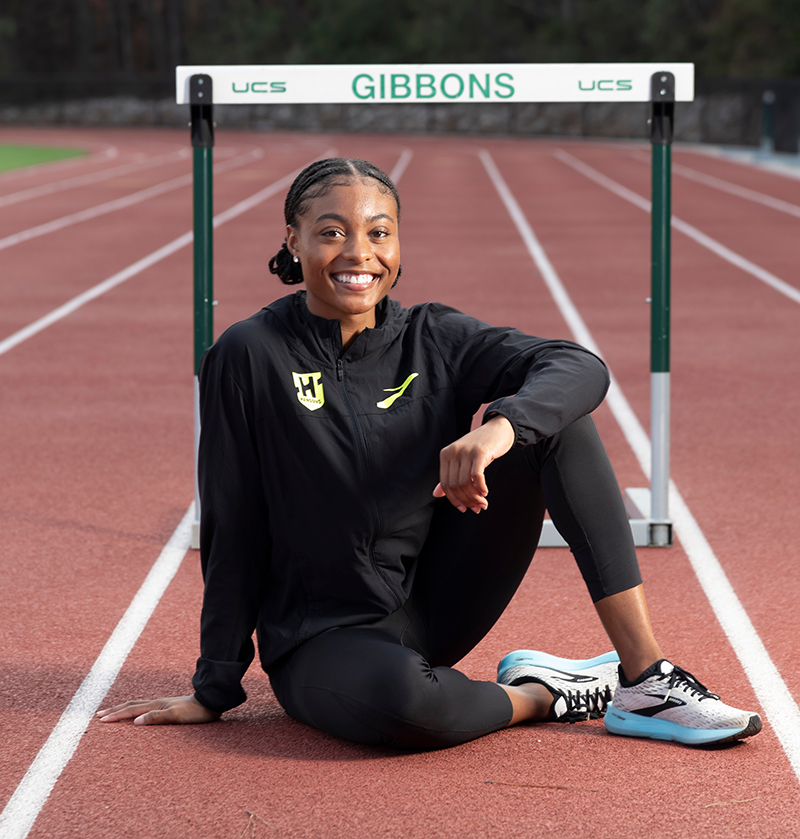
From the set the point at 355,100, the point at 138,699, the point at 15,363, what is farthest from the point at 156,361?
the point at 138,699

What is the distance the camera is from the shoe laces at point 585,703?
3330 millimetres

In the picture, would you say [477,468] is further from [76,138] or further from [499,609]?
[76,138]

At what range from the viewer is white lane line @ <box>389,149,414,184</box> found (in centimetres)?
2835

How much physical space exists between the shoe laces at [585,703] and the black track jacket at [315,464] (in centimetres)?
51

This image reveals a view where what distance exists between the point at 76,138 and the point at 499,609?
51.7 meters

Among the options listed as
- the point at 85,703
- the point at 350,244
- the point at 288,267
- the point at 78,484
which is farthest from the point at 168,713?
the point at 78,484

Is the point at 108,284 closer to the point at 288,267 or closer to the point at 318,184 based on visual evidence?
the point at 288,267

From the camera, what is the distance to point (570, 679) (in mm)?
3379

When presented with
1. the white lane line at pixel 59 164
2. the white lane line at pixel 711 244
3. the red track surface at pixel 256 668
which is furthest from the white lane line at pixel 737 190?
the white lane line at pixel 59 164

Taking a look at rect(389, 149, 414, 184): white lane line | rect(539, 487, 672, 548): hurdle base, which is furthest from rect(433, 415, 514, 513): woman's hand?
rect(389, 149, 414, 184): white lane line

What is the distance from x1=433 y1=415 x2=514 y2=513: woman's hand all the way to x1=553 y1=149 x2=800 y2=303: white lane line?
9.53m

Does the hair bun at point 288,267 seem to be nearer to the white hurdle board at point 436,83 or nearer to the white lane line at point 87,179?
the white hurdle board at point 436,83

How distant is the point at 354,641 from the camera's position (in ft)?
10.1

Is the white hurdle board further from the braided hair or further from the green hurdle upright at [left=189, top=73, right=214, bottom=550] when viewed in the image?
the braided hair
